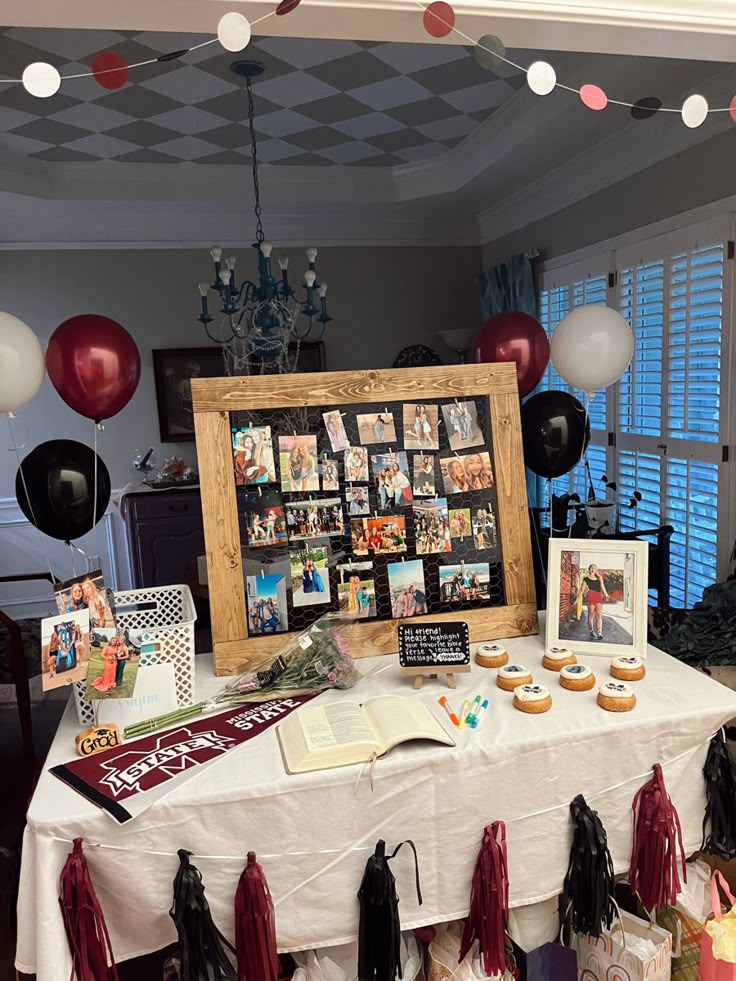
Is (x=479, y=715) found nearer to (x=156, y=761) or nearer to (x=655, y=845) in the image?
(x=655, y=845)

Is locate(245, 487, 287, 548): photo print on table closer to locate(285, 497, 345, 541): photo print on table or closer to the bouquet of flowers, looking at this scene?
locate(285, 497, 345, 541): photo print on table

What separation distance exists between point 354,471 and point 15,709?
88.6 inches

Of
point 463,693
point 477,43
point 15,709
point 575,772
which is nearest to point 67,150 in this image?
point 15,709

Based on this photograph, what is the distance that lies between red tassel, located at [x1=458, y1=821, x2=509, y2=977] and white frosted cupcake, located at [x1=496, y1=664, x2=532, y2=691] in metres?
0.27

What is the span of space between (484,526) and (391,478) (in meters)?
0.25

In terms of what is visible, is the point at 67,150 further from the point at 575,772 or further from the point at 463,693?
the point at 575,772

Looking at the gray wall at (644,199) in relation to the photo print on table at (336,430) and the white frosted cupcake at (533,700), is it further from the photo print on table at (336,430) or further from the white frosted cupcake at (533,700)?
the white frosted cupcake at (533,700)

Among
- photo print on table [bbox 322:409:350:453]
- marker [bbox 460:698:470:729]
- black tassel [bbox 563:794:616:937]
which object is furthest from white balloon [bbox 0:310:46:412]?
black tassel [bbox 563:794:616:937]

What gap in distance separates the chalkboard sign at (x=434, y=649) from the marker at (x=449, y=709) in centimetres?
7

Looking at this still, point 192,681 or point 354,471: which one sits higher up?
point 354,471

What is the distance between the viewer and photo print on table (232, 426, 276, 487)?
59.7 inches

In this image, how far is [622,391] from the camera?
3.71 meters

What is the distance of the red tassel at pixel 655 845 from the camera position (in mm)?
1298

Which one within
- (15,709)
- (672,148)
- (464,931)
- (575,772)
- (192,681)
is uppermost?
(672,148)
